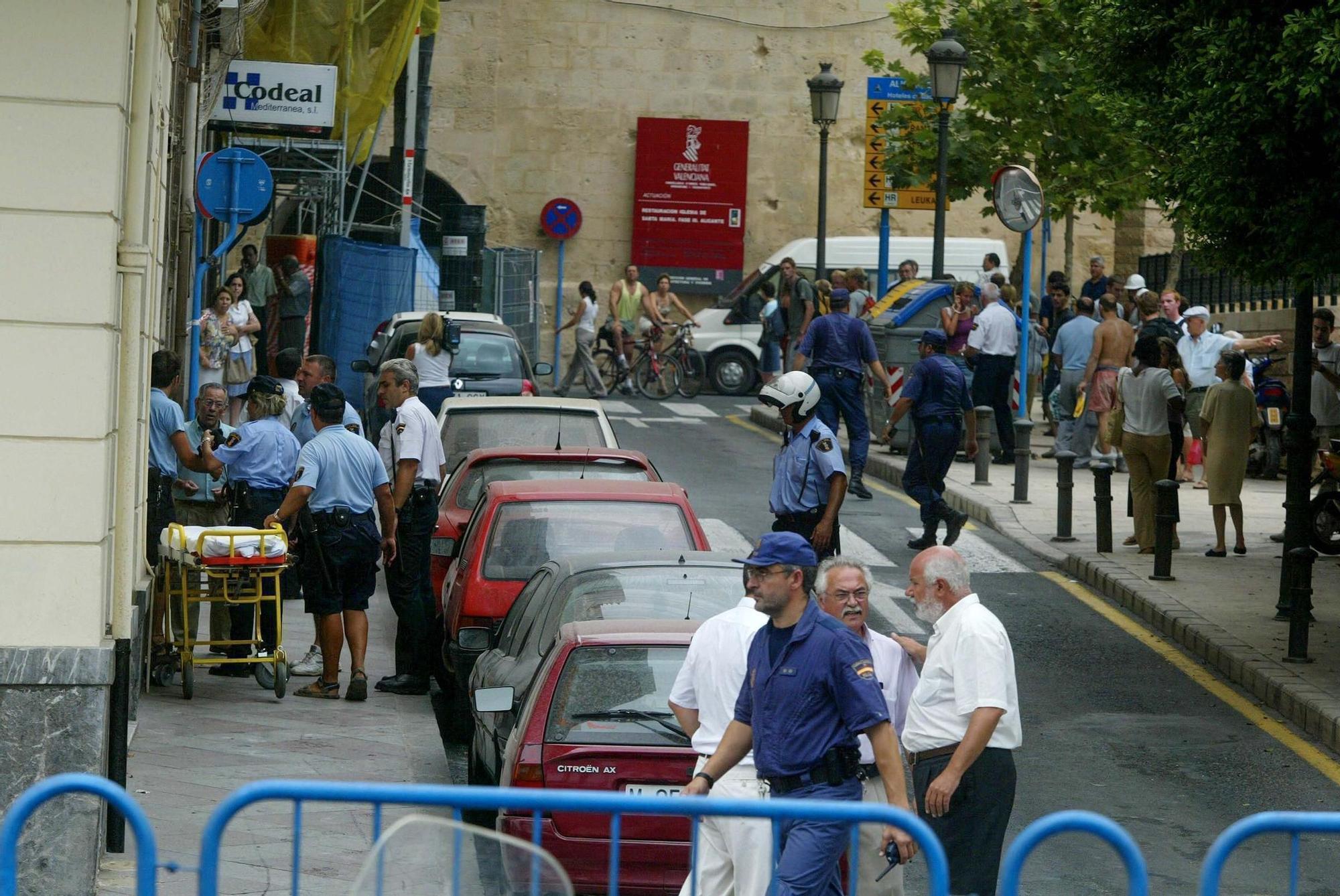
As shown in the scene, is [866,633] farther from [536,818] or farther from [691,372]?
[691,372]

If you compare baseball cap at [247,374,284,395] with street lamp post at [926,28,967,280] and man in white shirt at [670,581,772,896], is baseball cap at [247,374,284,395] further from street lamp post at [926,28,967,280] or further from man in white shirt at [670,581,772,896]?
street lamp post at [926,28,967,280]

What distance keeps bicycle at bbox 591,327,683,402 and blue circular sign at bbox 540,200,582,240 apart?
4.43 m

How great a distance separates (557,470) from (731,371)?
1842 centimetres

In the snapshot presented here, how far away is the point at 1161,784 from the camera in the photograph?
938cm

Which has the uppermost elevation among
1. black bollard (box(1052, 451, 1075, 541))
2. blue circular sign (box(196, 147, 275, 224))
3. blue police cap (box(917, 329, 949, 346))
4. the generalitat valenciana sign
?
the generalitat valenciana sign

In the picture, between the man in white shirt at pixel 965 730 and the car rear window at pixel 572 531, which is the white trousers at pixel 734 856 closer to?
the man in white shirt at pixel 965 730

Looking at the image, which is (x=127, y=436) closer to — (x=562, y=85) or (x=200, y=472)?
(x=200, y=472)

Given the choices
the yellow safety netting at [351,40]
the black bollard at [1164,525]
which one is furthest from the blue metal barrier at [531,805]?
the yellow safety netting at [351,40]

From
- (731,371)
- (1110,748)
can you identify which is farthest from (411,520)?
(731,371)

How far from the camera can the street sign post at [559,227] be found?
33094 mm

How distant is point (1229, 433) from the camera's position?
49.1 feet

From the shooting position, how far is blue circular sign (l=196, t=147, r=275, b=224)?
14.8 m

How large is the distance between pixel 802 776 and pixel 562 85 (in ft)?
102

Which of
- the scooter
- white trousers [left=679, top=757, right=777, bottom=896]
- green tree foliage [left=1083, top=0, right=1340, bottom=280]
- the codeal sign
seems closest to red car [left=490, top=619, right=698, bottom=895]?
white trousers [left=679, top=757, right=777, bottom=896]
